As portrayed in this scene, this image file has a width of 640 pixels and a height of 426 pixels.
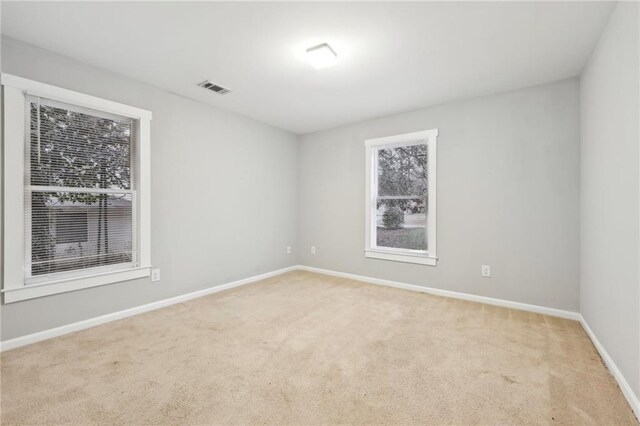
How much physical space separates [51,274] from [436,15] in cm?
370

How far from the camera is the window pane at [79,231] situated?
2365mm

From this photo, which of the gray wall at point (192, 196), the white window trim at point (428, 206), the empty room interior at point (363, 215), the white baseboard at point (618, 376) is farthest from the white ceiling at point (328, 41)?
the white baseboard at point (618, 376)

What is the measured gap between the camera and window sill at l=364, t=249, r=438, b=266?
144 inches

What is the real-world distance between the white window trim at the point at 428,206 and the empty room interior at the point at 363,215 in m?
0.03

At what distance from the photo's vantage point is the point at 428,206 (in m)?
3.69

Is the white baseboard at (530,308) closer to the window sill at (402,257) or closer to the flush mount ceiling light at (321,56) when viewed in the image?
the window sill at (402,257)

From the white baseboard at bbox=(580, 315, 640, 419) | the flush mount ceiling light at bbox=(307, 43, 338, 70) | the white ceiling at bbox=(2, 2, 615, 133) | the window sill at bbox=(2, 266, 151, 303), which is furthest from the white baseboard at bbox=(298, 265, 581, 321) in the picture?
the flush mount ceiling light at bbox=(307, 43, 338, 70)

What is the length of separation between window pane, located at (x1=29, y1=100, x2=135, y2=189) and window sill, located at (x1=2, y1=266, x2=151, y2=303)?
848 millimetres

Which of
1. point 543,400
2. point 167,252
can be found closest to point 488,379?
point 543,400

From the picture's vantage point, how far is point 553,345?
227 centimetres

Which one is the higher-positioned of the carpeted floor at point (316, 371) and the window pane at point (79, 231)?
the window pane at point (79, 231)

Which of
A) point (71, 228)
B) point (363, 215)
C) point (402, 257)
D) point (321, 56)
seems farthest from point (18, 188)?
point (402, 257)

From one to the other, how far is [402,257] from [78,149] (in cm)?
381

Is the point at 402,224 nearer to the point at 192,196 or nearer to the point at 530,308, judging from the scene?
the point at 530,308
